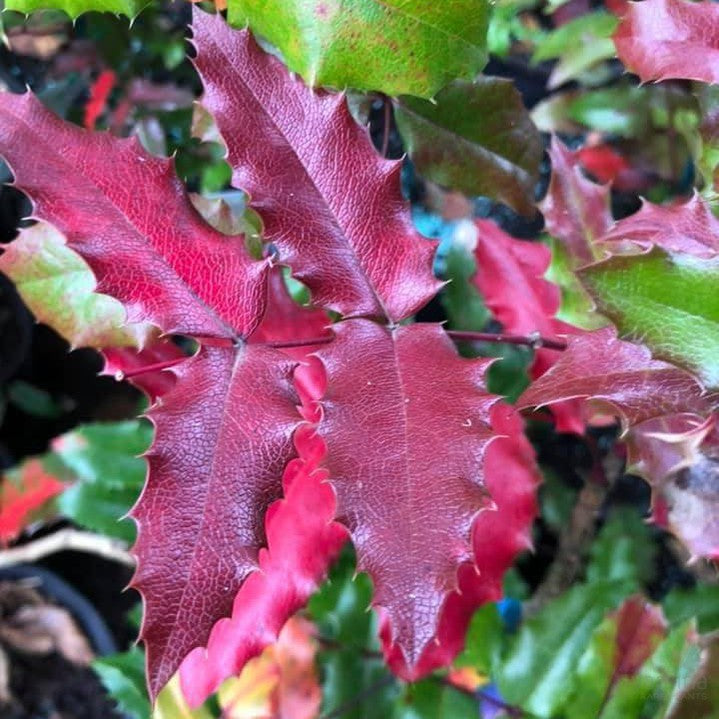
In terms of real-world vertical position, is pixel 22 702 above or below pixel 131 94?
below

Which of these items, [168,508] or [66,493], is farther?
[66,493]

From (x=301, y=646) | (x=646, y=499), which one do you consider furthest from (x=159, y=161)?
(x=646, y=499)

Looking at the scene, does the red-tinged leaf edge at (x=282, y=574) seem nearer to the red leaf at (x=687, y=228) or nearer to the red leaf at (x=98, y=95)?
the red leaf at (x=687, y=228)

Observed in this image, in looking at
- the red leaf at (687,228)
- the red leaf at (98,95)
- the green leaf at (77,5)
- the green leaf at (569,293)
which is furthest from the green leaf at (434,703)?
the red leaf at (98,95)

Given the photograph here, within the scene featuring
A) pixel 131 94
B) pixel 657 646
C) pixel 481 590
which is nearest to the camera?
pixel 481 590

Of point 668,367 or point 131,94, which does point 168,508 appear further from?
point 131,94

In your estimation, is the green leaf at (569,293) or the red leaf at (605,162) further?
the red leaf at (605,162)

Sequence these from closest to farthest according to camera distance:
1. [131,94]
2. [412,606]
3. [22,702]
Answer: [412,606] < [131,94] < [22,702]

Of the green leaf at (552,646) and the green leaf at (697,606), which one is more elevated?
the green leaf at (552,646)
